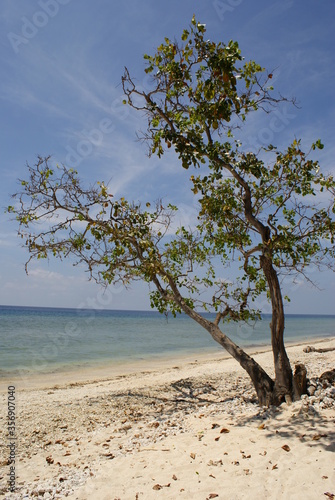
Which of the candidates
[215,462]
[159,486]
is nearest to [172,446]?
[215,462]

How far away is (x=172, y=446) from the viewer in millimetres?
5730

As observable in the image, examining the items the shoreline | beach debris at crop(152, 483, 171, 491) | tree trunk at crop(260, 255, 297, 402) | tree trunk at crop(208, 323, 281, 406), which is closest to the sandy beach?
beach debris at crop(152, 483, 171, 491)

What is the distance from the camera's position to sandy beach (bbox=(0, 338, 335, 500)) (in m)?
4.34

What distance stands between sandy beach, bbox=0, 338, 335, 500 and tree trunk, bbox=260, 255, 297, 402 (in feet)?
1.34

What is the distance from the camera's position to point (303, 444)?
200 inches

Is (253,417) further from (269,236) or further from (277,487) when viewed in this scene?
(269,236)

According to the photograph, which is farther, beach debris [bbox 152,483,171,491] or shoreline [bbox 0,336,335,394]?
shoreline [bbox 0,336,335,394]

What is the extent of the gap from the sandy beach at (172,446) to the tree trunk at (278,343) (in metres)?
0.41

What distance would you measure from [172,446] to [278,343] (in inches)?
123

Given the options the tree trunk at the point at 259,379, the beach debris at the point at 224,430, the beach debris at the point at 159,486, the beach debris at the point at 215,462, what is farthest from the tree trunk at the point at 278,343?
the beach debris at the point at 159,486

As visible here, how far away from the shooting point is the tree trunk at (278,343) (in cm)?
724
